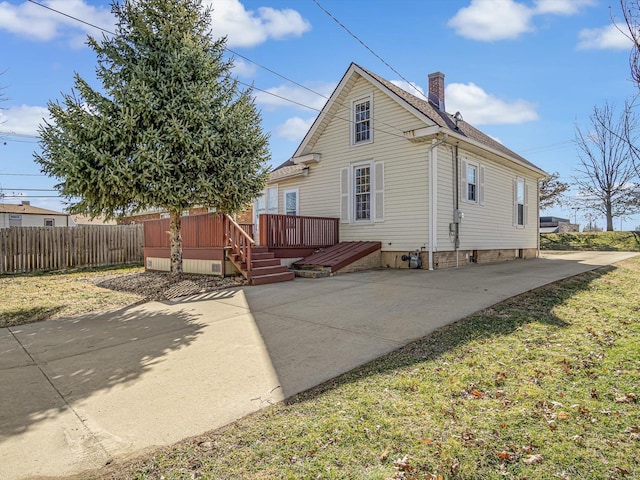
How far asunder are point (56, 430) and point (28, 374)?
1.59m

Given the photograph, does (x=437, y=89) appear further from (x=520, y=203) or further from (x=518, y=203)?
(x=520, y=203)

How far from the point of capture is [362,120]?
1323 cm

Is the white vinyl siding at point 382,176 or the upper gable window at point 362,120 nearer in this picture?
the white vinyl siding at point 382,176

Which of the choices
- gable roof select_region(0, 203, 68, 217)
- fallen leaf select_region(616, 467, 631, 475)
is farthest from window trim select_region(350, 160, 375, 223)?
gable roof select_region(0, 203, 68, 217)

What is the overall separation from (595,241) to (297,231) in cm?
2382

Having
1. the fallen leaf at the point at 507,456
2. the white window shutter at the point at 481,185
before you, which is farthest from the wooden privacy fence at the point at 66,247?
the fallen leaf at the point at 507,456

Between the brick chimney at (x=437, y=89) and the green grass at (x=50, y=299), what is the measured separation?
13767 mm

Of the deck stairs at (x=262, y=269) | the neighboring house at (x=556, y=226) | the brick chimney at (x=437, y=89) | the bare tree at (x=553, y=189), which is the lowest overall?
the deck stairs at (x=262, y=269)

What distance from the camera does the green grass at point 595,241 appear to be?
23414mm

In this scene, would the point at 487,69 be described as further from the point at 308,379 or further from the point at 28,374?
the point at 28,374

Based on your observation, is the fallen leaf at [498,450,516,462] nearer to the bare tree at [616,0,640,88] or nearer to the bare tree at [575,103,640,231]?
the bare tree at [616,0,640,88]

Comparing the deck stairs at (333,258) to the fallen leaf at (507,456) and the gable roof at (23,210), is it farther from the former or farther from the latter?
the gable roof at (23,210)

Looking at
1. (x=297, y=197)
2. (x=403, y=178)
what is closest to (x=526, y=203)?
(x=403, y=178)

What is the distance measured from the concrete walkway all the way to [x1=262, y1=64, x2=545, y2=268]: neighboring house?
4321 mm
